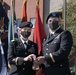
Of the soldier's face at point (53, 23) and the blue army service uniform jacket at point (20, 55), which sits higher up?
the soldier's face at point (53, 23)

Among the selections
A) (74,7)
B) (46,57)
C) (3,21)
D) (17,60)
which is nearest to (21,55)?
(17,60)

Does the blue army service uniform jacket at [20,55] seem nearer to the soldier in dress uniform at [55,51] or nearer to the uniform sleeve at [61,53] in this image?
the soldier in dress uniform at [55,51]

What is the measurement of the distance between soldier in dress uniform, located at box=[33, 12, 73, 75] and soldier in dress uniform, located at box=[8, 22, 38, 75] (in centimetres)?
20

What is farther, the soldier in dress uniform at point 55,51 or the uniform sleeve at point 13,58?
the uniform sleeve at point 13,58

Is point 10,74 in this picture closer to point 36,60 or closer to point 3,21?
point 36,60

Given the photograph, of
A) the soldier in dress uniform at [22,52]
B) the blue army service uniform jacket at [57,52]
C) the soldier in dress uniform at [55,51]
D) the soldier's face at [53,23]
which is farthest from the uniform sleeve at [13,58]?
the soldier's face at [53,23]

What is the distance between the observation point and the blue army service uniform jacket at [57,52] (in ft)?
14.3

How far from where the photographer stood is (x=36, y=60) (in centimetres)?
436

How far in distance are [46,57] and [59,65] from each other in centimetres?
23

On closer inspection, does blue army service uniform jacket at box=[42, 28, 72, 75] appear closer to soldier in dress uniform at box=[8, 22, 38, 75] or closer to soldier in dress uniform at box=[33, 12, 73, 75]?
soldier in dress uniform at box=[33, 12, 73, 75]

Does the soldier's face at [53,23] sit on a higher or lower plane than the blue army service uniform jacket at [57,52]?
higher

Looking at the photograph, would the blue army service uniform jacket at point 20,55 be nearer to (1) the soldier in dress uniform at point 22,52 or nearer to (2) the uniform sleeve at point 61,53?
(1) the soldier in dress uniform at point 22,52

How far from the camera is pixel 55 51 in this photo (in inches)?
175

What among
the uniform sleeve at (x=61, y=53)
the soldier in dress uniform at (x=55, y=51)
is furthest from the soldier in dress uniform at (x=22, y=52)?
the uniform sleeve at (x=61, y=53)
